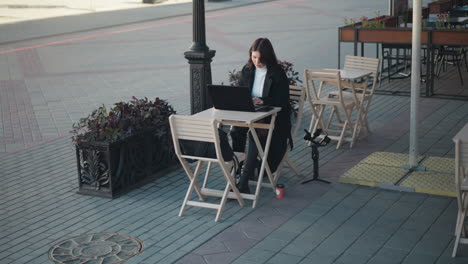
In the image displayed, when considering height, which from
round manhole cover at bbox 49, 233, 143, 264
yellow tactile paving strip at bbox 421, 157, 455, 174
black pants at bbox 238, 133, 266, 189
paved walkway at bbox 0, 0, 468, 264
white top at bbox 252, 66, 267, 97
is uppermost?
white top at bbox 252, 66, 267, 97

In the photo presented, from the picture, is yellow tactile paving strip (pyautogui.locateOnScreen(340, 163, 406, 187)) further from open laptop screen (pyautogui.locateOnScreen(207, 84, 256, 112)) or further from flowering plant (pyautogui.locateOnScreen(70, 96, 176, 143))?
flowering plant (pyautogui.locateOnScreen(70, 96, 176, 143))

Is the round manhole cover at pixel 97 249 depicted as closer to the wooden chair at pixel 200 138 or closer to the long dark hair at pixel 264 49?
the wooden chair at pixel 200 138

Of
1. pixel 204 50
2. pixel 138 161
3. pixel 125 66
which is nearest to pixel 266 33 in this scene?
pixel 125 66

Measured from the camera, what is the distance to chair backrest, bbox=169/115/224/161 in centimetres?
662

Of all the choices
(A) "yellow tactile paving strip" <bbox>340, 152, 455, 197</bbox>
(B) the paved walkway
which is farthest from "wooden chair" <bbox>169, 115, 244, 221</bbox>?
(A) "yellow tactile paving strip" <bbox>340, 152, 455, 197</bbox>

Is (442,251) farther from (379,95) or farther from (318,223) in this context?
(379,95)

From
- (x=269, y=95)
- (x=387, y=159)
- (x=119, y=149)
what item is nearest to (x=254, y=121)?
(x=269, y=95)

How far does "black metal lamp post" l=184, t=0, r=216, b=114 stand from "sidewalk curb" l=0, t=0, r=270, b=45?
13.5 m

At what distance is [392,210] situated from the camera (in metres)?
7.00

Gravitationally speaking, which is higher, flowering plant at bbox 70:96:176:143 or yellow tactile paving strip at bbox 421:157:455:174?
flowering plant at bbox 70:96:176:143

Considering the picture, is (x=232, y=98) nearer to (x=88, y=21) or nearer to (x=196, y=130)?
(x=196, y=130)

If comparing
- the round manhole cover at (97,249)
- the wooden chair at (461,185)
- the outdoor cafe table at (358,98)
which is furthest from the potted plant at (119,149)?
the wooden chair at (461,185)

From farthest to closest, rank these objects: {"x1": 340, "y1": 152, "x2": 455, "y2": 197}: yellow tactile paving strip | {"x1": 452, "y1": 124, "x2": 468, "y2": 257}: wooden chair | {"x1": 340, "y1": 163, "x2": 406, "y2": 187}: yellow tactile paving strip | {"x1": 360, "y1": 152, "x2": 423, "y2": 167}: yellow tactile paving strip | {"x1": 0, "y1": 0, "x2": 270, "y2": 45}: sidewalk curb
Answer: {"x1": 0, "y1": 0, "x2": 270, "y2": 45}: sidewalk curb → {"x1": 360, "y1": 152, "x2": 423, "y2": 167}: yellow tactile paving strip → {"x1": 340, "y1": 163, "x2": 406, "y2": 187}: yellow tactile paving strip → {"x1": 340, "y1": 152, "x2": 455, "y2": 197}: yellow tactile paving strip → {"x1": 452, "y1": 124, "x2": 468, "y2": 257}: wooden chair

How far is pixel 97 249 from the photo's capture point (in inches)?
249
